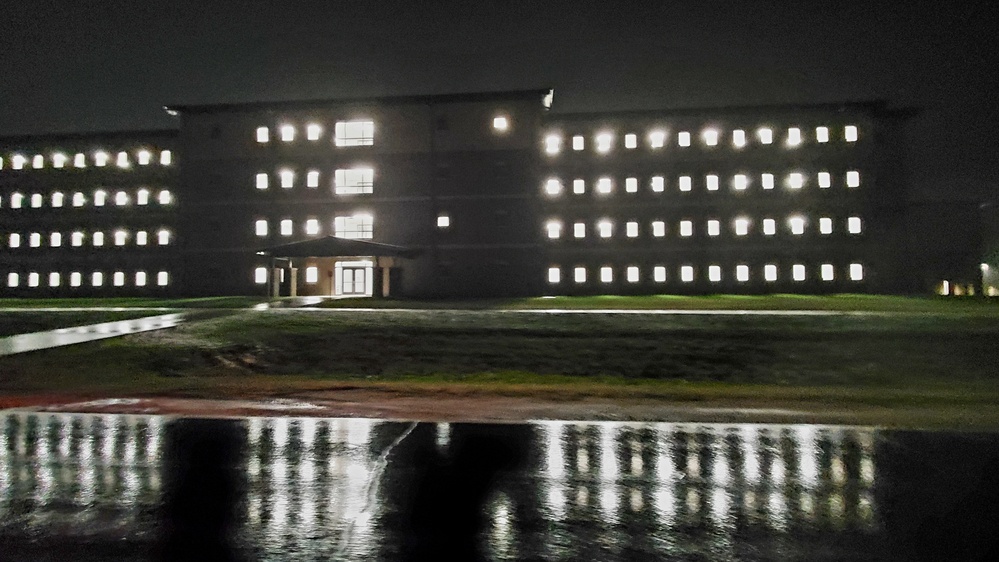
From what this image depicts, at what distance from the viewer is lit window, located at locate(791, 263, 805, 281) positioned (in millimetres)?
47344

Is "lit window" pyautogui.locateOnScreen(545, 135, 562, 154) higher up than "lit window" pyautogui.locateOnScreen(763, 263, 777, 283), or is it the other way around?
"lit window" pyautogui.locateOnScreen(545, 135, 562, 154)

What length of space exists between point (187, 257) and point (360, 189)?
14.9 meters

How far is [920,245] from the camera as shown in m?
48.2

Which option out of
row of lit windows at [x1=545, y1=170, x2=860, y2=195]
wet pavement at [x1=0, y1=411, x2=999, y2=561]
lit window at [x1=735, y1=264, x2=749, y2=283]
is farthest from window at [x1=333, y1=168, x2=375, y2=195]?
wet pavement at [x1=0, y1=411, x2=999, y2=561]

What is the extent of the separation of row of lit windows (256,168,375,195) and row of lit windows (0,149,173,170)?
10.4 meters

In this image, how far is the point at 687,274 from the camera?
48.5 meters

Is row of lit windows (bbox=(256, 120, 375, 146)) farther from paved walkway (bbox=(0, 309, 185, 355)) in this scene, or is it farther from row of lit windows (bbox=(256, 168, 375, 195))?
paved walkway (bbox=(0, 309, 185, 355))

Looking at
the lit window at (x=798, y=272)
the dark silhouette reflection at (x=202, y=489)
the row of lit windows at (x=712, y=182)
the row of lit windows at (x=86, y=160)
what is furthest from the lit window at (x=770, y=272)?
the row of lit windows at (x=86, y=160)

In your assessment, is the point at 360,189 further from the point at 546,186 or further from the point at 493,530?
the point at 493,530

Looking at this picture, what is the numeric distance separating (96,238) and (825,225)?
59.8m

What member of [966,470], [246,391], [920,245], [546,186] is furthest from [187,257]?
[920,245]

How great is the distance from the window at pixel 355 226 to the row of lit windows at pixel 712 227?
1418cm

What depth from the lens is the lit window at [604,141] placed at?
49.5 metres

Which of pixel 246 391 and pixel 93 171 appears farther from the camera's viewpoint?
pixel 93 171
